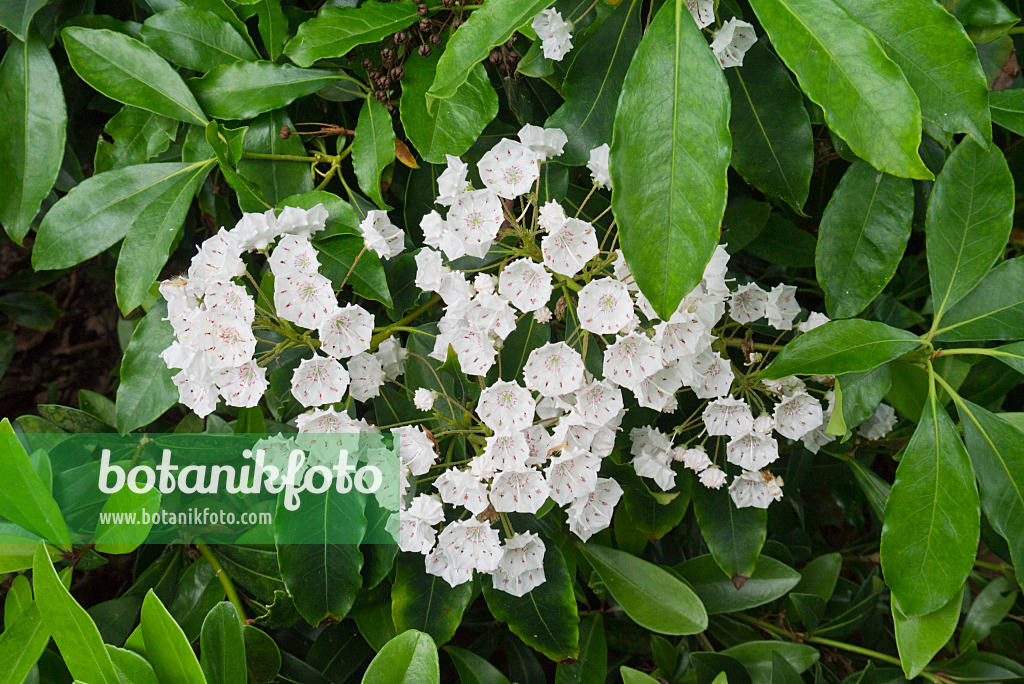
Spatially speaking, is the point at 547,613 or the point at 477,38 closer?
the point at 477,38

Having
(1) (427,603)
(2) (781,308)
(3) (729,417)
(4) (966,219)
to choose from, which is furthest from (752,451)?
(1) (427,603)

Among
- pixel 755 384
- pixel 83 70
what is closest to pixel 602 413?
pixel 755 384

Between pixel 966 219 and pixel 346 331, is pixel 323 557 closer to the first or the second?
pixel 346 331

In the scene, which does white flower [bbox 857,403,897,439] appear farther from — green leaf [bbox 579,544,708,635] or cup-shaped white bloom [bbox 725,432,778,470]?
green leaf [bbox 579,544,708,635]

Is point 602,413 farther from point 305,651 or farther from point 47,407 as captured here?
point 47,407

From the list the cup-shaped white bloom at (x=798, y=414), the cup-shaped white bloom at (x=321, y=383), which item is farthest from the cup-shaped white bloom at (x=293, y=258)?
the cup-shaped white bloom at (x=798, y=414)
